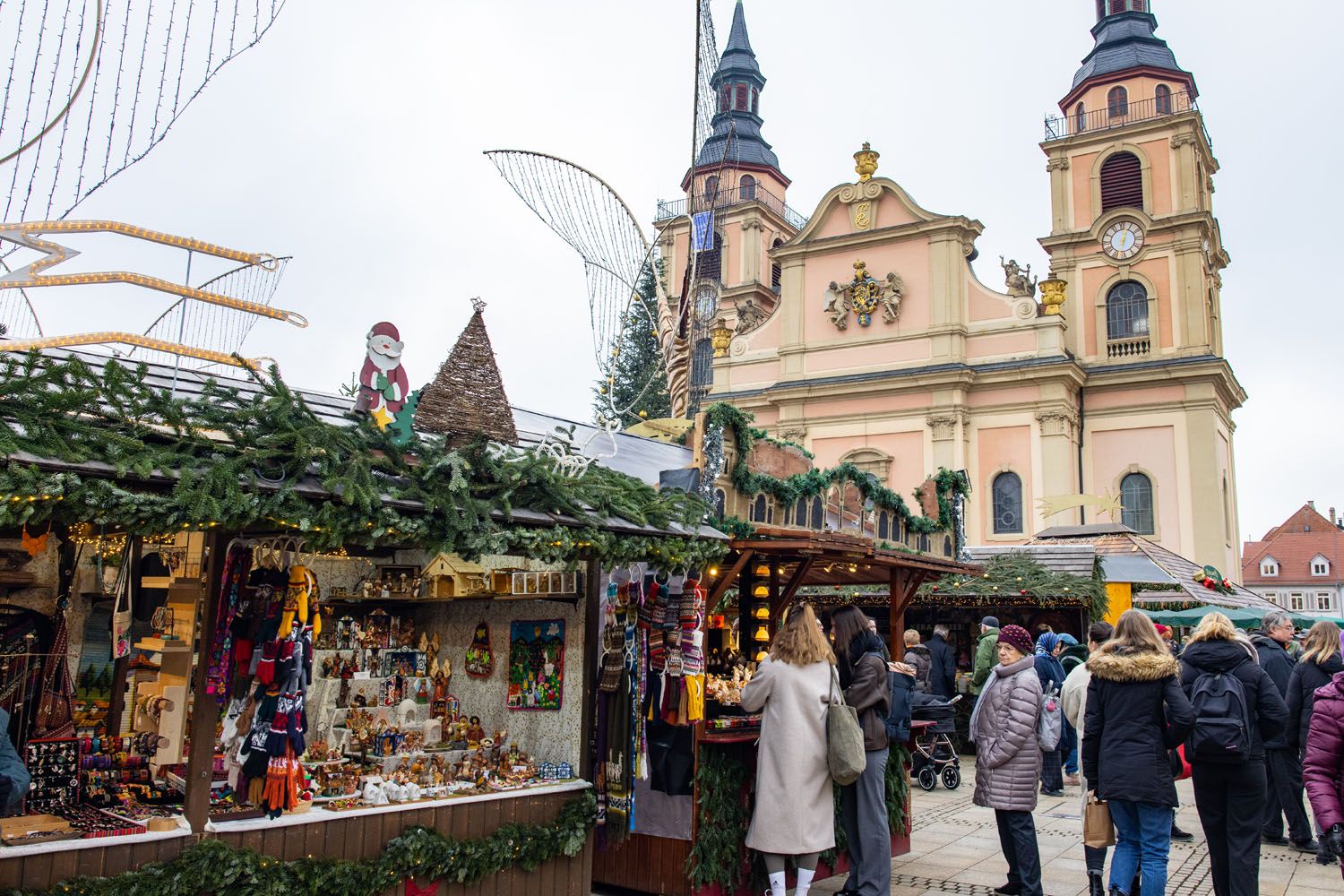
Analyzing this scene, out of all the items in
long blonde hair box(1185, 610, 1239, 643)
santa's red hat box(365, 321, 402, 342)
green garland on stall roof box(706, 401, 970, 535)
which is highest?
santa's red hat box(365, 321, 402, 342)

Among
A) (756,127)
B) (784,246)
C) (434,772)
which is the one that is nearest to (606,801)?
(434,772)

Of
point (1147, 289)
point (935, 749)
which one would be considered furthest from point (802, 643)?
point (1147, 289)

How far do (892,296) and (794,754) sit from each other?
24.7m

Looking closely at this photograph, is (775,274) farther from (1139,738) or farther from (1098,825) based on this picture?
(1139,738)

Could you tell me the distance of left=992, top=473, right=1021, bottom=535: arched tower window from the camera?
92.5ft

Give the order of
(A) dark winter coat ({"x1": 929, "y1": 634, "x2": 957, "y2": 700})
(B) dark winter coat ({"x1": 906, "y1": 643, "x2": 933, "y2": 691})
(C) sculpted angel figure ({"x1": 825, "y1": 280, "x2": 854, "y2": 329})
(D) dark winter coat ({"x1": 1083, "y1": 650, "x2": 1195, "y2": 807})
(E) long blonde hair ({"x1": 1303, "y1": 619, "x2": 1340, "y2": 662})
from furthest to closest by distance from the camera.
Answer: (C) sculpted angel figure ({"x1": 825, "y1": 280, "x2": 854, "y2": 329}), (A) dark winter coat ({"x1": 929, "y1": 634, "x2": 957, "y2": 700}), (B) dark winter coat ({"x1": 906, "y1": 643, "x2": 933, "y2": 691}), (E) long blonde hair ({"x1": 1303, "y1": 619, "x2": 1340, "y2": 662}), (D) dark winter coat ({"x1": 1083, "y1": 650, "x2": 1195, "y2": 807})

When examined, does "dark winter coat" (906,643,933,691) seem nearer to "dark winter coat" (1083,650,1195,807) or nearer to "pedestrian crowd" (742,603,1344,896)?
"pedestrian crowd" (742,603,1344,896)

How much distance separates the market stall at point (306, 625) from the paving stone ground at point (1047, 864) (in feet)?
8.59

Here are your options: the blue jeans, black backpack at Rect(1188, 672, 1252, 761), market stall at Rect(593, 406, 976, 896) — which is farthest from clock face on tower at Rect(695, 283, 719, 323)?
the blue jeans

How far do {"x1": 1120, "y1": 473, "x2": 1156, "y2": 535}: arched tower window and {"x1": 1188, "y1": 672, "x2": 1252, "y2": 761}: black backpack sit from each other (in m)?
23.6

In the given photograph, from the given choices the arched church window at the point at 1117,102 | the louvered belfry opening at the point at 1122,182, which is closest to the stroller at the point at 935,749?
the louvered belfry opening at the point at 1122,182

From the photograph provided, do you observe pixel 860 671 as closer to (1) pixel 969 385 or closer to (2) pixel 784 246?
(1) pixel 969 385

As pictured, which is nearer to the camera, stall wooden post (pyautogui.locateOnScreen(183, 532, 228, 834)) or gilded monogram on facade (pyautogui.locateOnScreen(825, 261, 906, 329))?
stall wooden post (pyautogui.locateOnScreen(183, 532, 228, 834))

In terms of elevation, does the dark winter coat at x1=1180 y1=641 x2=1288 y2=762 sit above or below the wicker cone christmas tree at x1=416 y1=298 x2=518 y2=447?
below
